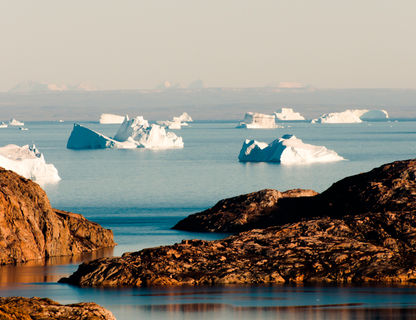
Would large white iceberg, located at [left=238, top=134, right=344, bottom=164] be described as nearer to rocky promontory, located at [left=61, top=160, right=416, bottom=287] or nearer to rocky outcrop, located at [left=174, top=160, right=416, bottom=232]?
rocky outcrop, located at [left=174, top=160, right=416, bottom=232]

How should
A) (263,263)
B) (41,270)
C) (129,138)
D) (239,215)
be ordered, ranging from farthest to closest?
1. (129,138)
2. (239,215)
3. (41,270)
4. (263,263)

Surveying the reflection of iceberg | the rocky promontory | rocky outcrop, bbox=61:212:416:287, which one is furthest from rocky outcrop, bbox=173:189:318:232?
the reflection of iceberg

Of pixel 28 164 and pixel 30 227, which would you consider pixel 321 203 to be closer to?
pixel 30 227

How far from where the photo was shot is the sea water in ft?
74.5

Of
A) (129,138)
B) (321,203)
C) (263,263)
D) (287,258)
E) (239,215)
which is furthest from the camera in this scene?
(129,138)

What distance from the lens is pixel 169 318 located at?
2127 cm

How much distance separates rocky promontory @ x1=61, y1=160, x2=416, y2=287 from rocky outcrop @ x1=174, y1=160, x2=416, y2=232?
18.7 ft

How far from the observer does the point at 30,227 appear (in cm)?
3412

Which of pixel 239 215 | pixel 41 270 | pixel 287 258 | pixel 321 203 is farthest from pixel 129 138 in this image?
pixel 287 258

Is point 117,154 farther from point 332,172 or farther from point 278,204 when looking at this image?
point 278,204

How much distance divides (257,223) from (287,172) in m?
72.7

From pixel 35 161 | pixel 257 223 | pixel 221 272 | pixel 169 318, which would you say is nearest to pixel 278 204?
pixel 257 223

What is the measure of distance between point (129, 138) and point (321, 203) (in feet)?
447

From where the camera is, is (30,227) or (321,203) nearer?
(30,227)
